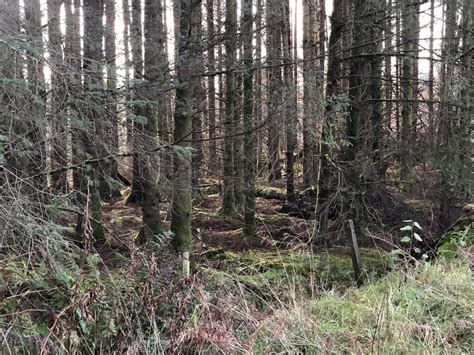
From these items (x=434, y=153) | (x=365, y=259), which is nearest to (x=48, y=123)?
(x=365, y=259)

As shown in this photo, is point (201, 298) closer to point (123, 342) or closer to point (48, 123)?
point (123, 342)

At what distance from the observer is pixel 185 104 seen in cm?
735

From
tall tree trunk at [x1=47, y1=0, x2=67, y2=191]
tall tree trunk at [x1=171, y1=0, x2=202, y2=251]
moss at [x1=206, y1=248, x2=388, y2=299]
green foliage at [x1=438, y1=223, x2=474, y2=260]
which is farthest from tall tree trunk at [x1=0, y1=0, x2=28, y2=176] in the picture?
green foliage at [x1=438, y1=223, x2=474, y2=260]

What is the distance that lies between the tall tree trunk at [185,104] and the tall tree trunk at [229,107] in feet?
1.68

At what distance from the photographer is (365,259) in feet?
21.9

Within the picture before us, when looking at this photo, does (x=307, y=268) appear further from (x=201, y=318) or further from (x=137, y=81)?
(x=137, y=81)

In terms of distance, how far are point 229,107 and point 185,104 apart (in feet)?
13.4

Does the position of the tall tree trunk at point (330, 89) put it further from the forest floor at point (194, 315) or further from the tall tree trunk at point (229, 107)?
the forest floor at point (194, 315)

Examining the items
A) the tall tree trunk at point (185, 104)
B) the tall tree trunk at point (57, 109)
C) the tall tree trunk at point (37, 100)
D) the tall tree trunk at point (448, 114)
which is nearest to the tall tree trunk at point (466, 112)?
the tall tree trunk at point (448, 114)

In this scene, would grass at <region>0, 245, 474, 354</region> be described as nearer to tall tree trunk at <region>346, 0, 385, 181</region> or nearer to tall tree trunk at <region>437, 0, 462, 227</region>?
tall tree trunk at <region>437, 0, 462, 227</region>

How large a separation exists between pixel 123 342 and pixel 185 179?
4.31 metres

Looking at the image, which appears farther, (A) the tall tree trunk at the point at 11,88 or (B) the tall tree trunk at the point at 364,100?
(B) the tall tree trunk at the point at 364,100

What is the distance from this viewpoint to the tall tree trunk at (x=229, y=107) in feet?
23.9

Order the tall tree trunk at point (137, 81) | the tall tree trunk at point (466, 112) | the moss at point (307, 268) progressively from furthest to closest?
1. the tall tree trunk at point (466, 112)
2. the moss at point (307, 268)
3. the tall tree trunk at point (137, 81)
